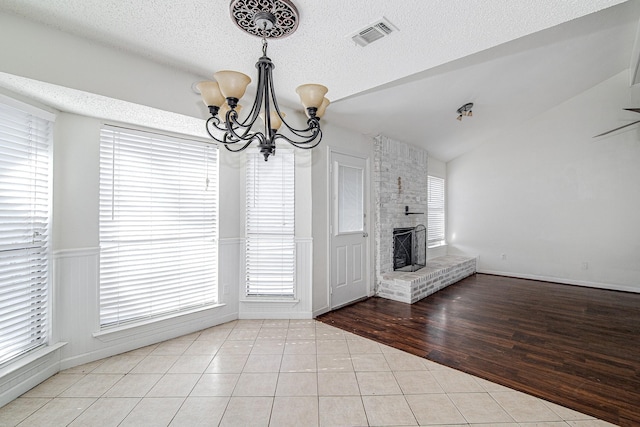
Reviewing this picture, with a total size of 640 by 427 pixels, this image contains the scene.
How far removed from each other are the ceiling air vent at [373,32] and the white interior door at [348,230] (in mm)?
1946

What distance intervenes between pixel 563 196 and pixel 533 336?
12.0 ft

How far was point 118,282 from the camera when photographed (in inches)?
107

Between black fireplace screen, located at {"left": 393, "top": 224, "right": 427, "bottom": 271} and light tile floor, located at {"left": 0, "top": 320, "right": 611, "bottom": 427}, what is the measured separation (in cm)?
240

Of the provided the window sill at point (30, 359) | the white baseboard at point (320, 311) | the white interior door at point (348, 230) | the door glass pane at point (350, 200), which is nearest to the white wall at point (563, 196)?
the white interior door at point (348, 230)

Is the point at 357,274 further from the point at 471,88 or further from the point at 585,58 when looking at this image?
the point at 585,58

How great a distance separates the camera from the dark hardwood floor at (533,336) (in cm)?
212

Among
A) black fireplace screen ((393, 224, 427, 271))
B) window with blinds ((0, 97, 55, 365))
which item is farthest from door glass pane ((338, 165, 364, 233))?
window with blinds ((0, 97, 55, 365))

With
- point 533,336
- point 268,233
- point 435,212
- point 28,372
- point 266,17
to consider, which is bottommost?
point 533,336

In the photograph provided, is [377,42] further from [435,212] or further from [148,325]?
[435,212]

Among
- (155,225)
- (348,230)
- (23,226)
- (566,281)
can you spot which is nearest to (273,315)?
(348,230)

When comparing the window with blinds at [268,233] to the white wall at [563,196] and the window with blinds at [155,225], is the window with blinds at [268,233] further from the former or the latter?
the white wall at [563,196]

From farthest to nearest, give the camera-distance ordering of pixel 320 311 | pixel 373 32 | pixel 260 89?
pixel 320 311
pixel 373 32
pixel 260 89

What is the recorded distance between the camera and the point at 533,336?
3037 millimetres

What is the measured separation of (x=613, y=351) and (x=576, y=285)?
10.3 ft
